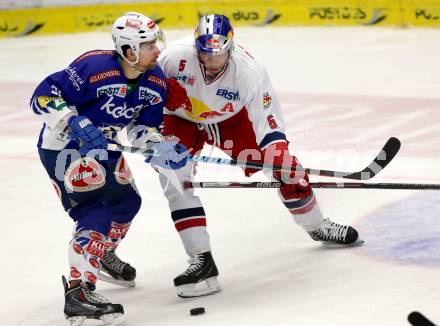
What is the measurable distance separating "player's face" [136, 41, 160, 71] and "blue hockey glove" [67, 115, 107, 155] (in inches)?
13.3

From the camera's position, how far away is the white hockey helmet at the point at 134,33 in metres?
4.42

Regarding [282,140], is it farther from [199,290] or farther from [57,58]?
[57,58]

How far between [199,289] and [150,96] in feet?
2.99

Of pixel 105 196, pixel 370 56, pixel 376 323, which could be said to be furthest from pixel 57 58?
pixel 376 323

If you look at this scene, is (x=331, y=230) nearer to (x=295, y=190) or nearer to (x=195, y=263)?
(x=295, y=190)

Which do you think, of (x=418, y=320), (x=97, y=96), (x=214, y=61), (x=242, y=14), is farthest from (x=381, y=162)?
(x=242, y=14)

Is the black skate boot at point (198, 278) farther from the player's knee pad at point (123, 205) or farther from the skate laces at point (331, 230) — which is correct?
the skate laces at point (331, 230)

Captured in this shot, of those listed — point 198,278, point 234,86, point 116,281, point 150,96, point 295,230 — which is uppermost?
point 150,96

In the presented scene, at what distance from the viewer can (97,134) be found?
4.31 metres

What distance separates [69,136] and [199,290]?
92cm

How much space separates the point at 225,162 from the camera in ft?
16.2

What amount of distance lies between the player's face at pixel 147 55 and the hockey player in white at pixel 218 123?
0.27m

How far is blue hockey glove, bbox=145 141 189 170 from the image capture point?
4.64m

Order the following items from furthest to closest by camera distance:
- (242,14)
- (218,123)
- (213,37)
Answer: (242,14)
(218,123)
(213,37)
